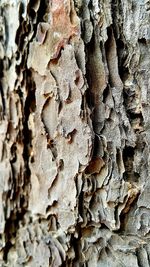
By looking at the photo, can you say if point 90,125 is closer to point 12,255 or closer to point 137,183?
point 137,183

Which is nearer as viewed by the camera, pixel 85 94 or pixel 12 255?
pixel 85 94

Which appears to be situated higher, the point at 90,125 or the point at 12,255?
the point at 90,125

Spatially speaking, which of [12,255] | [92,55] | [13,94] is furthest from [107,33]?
[12,255]

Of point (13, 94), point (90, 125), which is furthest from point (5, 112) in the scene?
point (90, 125)

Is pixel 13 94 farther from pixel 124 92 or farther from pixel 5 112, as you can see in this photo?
pixel 124 92

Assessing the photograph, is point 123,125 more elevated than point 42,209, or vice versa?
point 123,125

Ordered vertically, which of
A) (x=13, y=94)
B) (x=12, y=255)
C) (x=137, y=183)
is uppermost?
(x=13, y=94)
